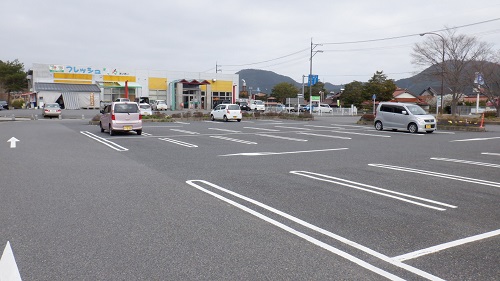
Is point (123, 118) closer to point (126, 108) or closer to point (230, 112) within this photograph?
point (126, 108)

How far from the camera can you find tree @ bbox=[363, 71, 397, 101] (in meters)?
66.2

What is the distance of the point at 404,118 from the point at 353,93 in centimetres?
5590

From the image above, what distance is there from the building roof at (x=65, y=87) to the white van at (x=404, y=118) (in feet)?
145

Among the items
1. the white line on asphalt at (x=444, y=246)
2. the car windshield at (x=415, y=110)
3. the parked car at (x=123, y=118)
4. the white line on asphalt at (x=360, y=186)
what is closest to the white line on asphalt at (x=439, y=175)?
the white line on asphalt at (x=360, y=186)

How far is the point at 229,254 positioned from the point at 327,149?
34.1 feet

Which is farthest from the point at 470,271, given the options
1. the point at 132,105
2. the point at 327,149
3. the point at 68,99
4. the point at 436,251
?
the point at 68,99

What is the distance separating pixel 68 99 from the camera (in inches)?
2121

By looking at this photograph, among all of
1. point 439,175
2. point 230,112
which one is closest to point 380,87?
point 230,112

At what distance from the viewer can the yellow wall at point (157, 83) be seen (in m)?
62.6

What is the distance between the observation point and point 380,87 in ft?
216

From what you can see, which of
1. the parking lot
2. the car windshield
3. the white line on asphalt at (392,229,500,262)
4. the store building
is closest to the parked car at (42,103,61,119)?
the store building

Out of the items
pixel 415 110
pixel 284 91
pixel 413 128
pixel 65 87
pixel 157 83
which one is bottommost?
pixel 413 128

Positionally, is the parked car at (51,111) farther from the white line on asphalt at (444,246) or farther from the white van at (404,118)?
the white line on asphalt at (444,246)

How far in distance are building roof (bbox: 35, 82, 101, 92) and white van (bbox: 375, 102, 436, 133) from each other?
1739 inches
